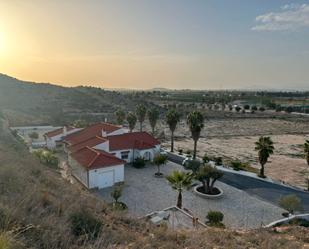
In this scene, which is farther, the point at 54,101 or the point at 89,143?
the point at 54,101

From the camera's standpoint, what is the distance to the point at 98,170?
26.0 m

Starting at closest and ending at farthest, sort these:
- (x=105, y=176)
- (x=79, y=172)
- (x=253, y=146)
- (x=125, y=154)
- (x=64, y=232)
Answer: (x=64, y=232)
(x=105, y=176)
(x=79, y=172)
(x=125, y=154)
(x=253, y=146)

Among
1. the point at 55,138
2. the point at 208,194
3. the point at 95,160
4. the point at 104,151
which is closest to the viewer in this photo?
the point at 208,194

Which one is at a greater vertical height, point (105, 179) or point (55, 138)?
point (55, 138)

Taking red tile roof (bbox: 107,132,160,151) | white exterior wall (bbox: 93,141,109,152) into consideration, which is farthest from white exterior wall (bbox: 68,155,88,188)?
red tile roof (bbox: 107,132,160,151)

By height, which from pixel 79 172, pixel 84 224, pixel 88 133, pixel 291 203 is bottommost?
pixel 79 172

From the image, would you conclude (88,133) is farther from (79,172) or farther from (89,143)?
(79,172)

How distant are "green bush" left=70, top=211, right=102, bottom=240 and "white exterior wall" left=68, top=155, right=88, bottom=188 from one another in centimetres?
1845

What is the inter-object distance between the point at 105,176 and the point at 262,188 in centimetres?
1401

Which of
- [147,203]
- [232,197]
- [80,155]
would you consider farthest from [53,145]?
[232,197]

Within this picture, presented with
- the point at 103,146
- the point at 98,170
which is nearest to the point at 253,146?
the point at 103,146

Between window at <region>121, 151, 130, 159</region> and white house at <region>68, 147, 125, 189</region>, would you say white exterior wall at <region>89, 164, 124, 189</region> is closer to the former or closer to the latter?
→ white house at <region>68, 147, 125, 189</region>

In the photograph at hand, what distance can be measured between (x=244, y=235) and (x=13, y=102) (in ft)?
310

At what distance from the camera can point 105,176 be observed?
2656 centimetres
